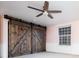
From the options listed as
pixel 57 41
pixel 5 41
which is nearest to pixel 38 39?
pixel 57 41

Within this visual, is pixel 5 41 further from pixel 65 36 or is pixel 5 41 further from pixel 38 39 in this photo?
pixel 65 36

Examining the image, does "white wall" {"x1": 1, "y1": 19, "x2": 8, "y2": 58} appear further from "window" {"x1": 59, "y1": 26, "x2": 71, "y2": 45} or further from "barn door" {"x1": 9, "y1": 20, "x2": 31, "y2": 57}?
"window" {"x1": 59, "y1": 26, "x2": 71, "y2": 45}

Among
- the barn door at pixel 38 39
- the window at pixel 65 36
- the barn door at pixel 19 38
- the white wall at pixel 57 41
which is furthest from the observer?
the barn door at pixel 38 39

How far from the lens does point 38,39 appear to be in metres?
10.1

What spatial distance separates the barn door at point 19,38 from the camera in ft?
25.1

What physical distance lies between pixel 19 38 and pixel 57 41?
3129 millimetres

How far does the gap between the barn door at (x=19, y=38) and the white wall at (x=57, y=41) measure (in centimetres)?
208

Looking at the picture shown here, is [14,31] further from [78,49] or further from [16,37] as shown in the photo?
[78,49]

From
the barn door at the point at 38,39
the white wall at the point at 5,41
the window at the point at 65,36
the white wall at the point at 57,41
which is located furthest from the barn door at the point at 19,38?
the window at the point at 65,36

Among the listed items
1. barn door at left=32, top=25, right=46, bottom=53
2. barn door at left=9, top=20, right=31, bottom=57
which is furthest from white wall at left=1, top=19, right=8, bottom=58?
barn door at left=32, top=25, right=46, bottom=53

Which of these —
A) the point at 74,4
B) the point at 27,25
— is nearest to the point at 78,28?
the point at 74,4

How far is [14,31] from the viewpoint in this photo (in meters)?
7.89

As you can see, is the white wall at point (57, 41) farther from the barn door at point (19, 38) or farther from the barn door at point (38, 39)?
the barn door at point (19, 38)

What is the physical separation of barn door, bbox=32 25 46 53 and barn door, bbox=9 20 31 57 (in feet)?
1.94
